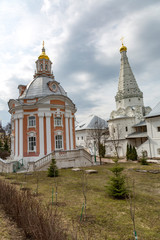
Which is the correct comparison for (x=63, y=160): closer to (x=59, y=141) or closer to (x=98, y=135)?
(x=59, y=141)

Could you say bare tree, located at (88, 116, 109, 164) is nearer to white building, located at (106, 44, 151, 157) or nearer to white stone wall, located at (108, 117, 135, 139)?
white building, located at (106, 44, 151, 157)

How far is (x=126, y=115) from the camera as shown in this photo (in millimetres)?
41625

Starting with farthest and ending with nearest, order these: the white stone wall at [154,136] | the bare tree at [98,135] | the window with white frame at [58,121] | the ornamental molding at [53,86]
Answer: the white stone wall at [154,136] < the bare tree at [98,135] < the ornamental molding at [53,86] < the window with white frame at [58,121]

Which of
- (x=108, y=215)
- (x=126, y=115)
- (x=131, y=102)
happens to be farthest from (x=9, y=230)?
(x=131, y=102)

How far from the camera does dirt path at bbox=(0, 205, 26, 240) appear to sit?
4.44 meters

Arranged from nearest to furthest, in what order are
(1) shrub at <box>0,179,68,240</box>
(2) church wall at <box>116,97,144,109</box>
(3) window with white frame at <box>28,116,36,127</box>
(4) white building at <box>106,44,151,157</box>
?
(1) shrub at <box>0,179,68,240</box>, (3) window with white frame at <box>28,116,36,127</box>, (4) white building at <box>106,44,151,157</box>, (2) church wall at <box>116,97,144,109</box>

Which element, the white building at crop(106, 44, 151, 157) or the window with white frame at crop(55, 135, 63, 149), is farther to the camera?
the white building at crop(106, 44, 151, 157)

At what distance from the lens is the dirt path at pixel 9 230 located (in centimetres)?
444

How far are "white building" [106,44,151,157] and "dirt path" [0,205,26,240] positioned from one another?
32.8 meters

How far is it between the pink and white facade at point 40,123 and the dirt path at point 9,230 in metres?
17.4

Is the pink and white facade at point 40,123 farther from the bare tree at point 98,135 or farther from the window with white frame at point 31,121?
the bare tree at point 98,135

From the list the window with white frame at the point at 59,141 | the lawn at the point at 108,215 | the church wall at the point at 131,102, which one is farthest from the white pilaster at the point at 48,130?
the church wall at the point at 131,102

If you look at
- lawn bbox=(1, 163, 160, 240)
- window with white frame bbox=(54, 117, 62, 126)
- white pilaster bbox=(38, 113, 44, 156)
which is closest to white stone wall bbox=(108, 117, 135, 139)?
window with white frame bbox=(54, 117, 62, 126)

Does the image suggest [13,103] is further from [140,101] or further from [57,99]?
[140,101]
